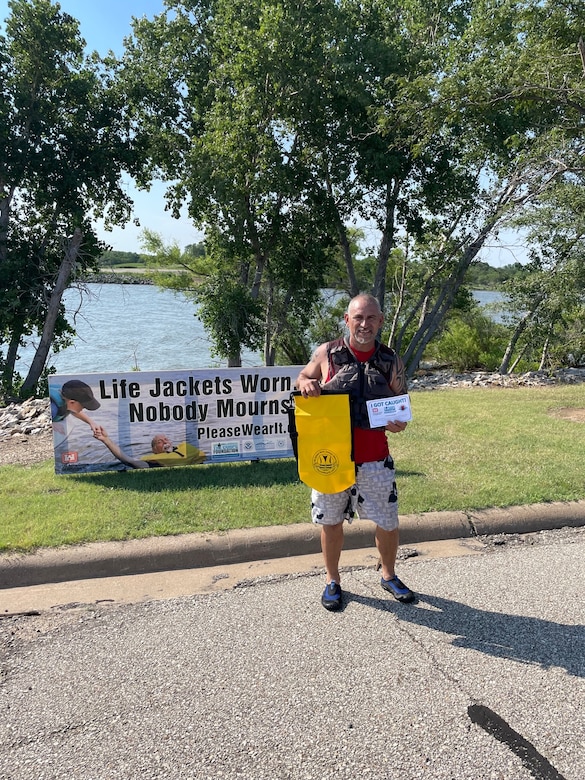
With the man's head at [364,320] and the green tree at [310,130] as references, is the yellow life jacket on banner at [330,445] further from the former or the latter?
the green tree at [310,130]

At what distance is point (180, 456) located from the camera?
5.88 m

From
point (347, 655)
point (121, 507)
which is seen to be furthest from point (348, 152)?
point (347, 655)

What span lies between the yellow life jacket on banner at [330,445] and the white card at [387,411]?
145 mm

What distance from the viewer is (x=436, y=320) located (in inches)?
880

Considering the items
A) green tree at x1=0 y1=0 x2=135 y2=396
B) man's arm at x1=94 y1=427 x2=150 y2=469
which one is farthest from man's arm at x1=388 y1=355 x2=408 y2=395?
Answer: green tree at x1=0 y1=0 x2=135 y2=396

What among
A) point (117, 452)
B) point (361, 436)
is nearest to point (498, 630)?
point (361, 436)

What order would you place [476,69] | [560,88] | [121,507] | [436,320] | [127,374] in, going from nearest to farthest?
[121,507] < [127,374] < [560,88] < [476,69] < [436,320]

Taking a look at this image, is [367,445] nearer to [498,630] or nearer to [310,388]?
[310,388]

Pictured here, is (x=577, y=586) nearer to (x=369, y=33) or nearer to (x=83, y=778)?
(x=83, y=778)

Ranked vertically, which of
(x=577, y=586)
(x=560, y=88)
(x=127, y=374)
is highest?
(x=560, y=88)

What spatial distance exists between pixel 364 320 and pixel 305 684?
6.23 ft

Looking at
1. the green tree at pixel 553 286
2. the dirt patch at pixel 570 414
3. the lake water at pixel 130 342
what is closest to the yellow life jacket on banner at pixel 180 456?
the dirt patch at pixel 570 414

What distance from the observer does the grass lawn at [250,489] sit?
445 cm

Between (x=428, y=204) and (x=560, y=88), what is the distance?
9.83 m
